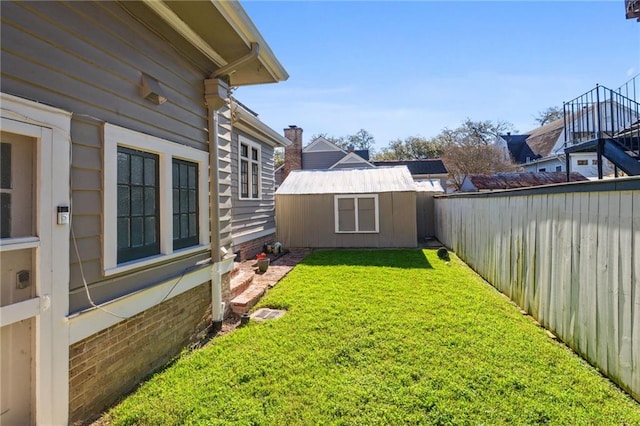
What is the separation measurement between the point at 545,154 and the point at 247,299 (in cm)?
2745

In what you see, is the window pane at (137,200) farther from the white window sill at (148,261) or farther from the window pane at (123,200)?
the white window sill at (148,261)

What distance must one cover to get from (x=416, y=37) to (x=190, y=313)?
28.7 feet

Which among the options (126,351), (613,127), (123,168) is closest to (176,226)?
(123,168)

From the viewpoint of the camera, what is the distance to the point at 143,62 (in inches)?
116

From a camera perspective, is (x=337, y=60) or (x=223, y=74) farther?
(x=337, y=60)

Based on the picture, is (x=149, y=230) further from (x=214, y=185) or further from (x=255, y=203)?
(x=255, y=203)

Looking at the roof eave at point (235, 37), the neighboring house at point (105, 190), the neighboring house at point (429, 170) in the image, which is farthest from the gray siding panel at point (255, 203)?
the neighboring house at point (429, 170)

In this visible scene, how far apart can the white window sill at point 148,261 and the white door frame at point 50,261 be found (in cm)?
41

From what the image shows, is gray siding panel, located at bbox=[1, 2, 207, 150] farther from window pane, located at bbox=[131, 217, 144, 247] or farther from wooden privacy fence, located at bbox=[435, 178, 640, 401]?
wooden privacy fence, located at bbox=[435, 178, 640, 401]

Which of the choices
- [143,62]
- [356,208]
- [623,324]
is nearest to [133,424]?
[143,62]

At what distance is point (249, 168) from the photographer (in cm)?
862

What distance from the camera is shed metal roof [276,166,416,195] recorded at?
11484 mm

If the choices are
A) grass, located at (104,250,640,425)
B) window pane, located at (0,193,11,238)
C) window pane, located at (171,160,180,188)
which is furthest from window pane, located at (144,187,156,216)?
grass, located at (104,250,640,425)

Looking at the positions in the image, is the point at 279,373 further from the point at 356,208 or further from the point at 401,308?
the point at 356,208
